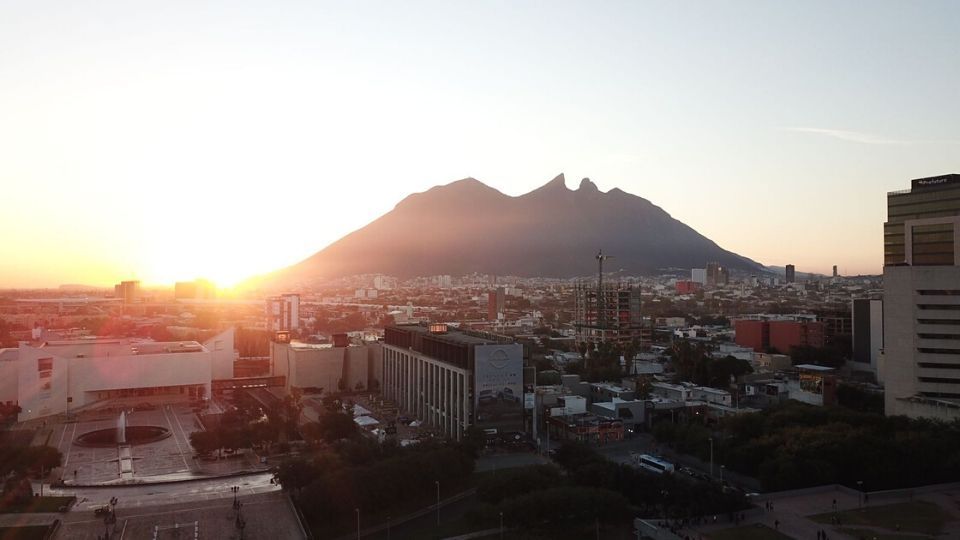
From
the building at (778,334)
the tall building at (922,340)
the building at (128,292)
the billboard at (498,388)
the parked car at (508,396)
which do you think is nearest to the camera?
the tall building at (922,340)

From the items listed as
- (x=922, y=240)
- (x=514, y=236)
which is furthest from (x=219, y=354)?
(x=514, y=236)

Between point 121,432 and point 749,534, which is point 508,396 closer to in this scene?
point 749,534

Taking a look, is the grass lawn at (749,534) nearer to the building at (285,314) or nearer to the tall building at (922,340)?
the tall building at (922,340)

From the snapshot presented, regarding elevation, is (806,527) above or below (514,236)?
below

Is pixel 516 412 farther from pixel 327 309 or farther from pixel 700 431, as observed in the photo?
pixel 327 309

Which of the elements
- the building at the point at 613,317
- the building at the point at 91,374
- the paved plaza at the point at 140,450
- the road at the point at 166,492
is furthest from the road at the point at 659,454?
the building at the point at 613,317

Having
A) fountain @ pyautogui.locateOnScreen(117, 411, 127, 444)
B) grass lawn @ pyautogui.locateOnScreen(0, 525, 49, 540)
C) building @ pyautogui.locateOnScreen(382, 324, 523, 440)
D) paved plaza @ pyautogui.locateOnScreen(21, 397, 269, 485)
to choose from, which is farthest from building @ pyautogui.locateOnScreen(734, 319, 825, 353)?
grass lawn @ pyautogui.locateOnScreen(0, 525, 49, 540)
